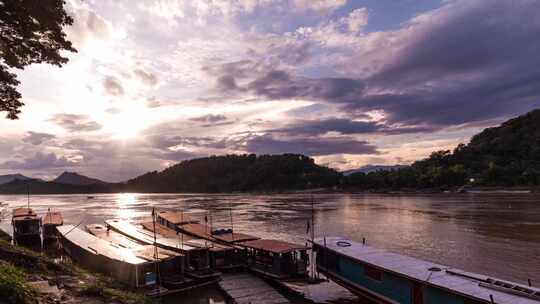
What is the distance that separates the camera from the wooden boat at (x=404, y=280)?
20.1 meters

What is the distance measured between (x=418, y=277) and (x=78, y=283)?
825 inches

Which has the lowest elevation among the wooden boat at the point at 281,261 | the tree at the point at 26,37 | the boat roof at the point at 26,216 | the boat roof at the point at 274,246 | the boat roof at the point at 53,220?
the wooden boat at the point at 281,261

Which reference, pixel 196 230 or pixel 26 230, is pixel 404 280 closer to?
pixel 196 230

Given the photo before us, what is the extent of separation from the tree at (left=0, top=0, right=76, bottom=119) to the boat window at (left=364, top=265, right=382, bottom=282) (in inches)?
987

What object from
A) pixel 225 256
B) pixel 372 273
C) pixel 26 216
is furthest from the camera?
pixel 26 216

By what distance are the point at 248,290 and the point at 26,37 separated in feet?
75.3

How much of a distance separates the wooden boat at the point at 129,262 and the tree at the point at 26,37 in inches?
521

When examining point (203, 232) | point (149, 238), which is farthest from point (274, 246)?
point (203, 232)

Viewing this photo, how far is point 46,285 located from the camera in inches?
815

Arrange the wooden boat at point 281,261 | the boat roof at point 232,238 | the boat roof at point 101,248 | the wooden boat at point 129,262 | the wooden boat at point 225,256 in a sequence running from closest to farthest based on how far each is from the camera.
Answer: the wooden boat at point 129,262 → the boat roof at point 101,248 → the wooden boat at point 281,261 → the wooden boat at point 225,256 → the boat roof at point 232,238

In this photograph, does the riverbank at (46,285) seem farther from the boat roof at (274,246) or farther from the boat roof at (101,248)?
the boat roof at (274,246)

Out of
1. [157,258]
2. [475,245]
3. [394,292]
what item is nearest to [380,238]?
[475,245]

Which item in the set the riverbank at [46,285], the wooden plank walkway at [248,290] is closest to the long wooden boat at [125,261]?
the riverbank at [46,285]

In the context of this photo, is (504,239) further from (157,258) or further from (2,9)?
(2,9)
